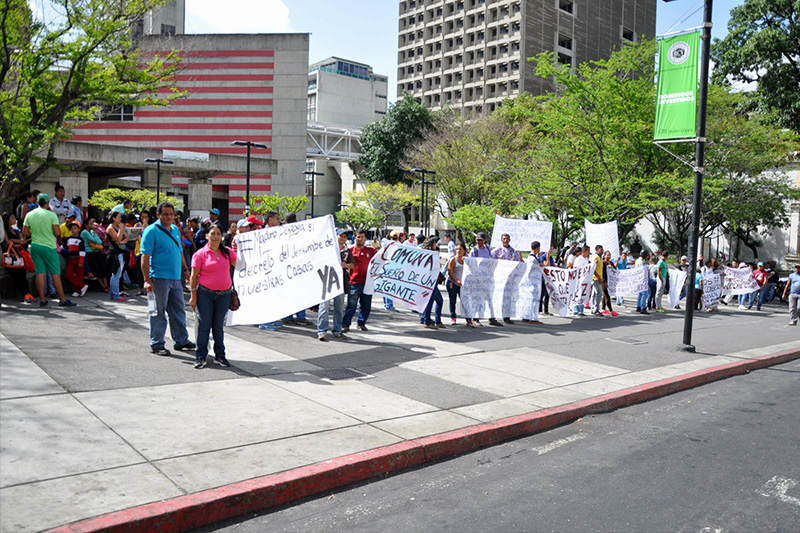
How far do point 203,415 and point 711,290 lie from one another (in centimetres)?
1939

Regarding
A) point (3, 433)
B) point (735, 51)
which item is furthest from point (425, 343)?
point (735, 51)

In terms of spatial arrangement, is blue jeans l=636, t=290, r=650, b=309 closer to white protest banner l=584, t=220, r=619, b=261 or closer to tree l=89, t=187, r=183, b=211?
white protest banner l=584, t=220, r=619, b=261

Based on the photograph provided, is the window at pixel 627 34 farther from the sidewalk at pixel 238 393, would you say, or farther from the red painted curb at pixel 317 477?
the red painted curb at pixel 317 477

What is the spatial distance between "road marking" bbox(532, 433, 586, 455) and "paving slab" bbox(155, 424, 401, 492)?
143 cm

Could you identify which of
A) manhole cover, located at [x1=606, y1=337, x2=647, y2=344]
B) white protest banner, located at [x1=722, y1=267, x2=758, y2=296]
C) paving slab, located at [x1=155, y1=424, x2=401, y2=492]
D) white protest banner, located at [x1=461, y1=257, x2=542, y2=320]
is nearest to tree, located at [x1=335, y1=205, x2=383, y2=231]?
white protest banner, located at [x1=722, y1=267, x2=758, y2=296]

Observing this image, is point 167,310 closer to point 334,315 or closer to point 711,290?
point 334,315

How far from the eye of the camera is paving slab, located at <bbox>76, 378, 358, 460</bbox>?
5.39 meters

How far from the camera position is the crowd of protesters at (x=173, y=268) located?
8016 millimetres

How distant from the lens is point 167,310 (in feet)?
28.6

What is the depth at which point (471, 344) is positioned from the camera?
11.0 meters

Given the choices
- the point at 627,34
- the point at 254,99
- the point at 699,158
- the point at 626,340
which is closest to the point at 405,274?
the point at 626,340

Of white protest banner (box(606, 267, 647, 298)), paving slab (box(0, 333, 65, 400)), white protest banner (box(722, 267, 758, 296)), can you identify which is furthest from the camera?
white protest banner (box(722, 267, 758, 296))

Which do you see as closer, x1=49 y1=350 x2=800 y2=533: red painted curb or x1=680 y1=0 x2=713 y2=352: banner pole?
x1=49 y1=350 x2=800 y2=533: red painted curb

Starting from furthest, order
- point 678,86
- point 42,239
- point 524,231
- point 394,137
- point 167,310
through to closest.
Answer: point 394,137 → point 524,231 → point 678,86 → point 42,239 → point 167,310
